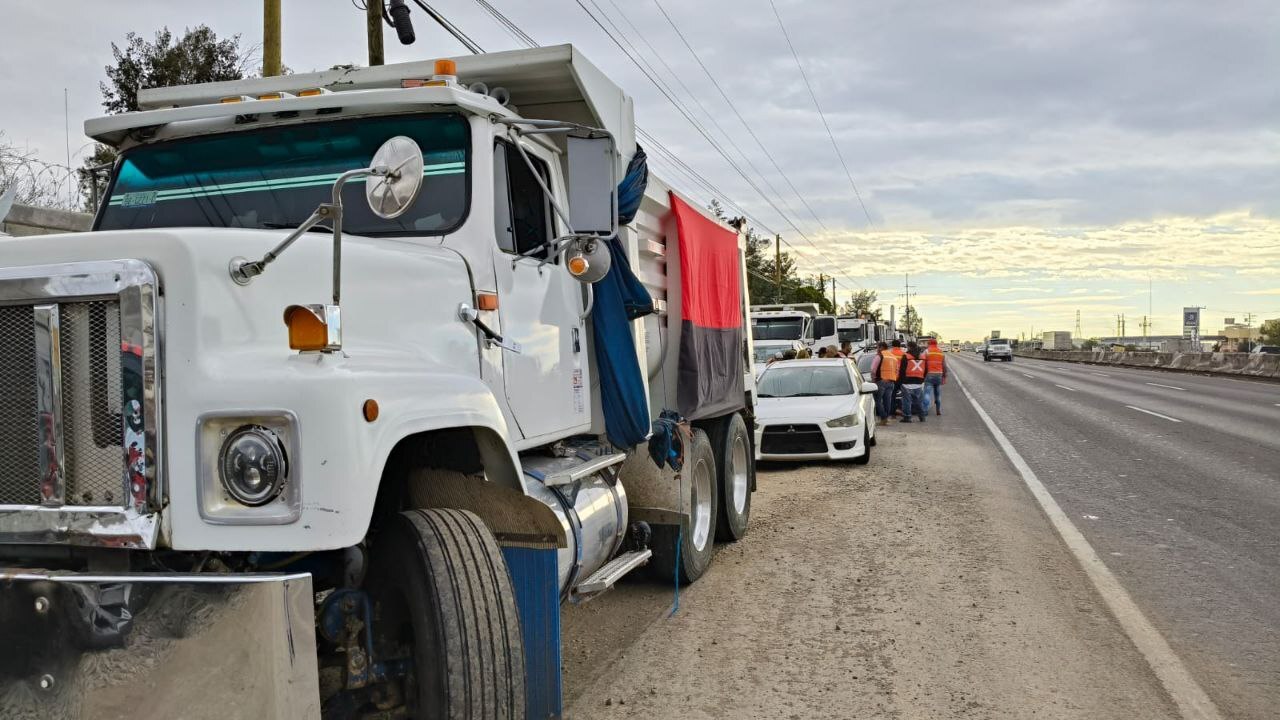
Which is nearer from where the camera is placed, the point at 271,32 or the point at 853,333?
the point at 271,32

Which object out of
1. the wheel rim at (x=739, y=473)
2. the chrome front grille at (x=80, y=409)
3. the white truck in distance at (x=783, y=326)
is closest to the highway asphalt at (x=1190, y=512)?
the wheel rim at (x=739, y=473)

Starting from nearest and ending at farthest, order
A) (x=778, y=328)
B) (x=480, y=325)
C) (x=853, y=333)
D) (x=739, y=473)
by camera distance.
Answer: (x=480, y=325)
(x=739, y=473)
(x=778, y=328)
(x=853, y=333)

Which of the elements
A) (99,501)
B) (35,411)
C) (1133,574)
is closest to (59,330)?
(35,411)

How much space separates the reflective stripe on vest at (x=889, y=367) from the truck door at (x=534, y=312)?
51.1 ft

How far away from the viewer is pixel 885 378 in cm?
2044

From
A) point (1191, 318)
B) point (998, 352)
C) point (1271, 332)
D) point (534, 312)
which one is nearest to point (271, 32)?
point (534, 312)

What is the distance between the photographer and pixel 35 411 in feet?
9.34

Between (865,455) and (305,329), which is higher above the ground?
(305,329)

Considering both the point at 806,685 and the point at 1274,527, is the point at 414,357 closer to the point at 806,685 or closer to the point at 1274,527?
the point at 806,685

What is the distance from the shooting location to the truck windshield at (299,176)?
426cm

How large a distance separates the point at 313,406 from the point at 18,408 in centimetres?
88

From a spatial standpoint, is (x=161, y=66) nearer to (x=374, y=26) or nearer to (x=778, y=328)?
(x=374, y=26)

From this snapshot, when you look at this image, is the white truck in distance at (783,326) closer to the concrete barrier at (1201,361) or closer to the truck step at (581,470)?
the concrete barrier at (1201,361)

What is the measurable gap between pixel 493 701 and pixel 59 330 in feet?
5.56
